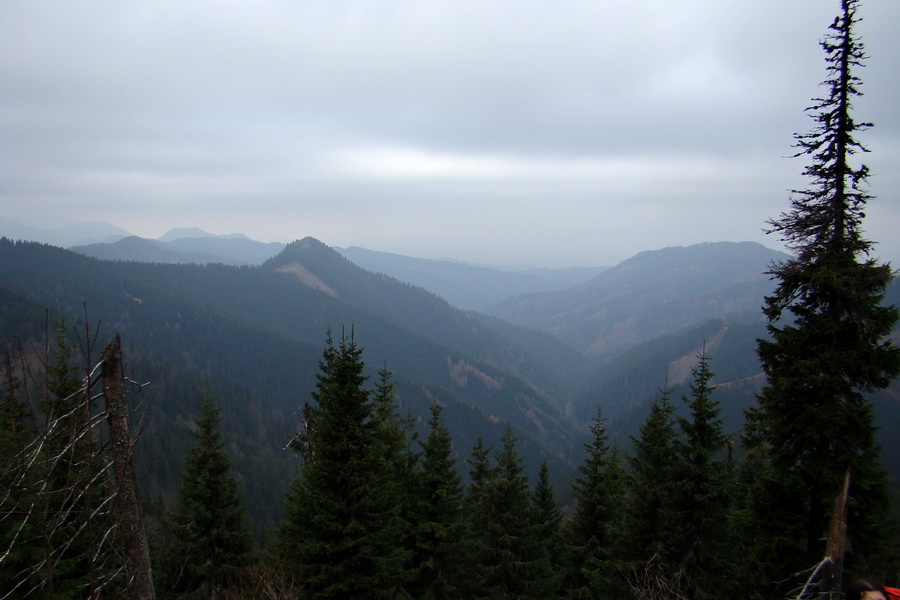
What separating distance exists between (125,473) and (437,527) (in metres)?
12.1

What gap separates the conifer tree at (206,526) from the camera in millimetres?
17688

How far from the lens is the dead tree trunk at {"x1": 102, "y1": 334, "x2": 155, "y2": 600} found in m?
7.53

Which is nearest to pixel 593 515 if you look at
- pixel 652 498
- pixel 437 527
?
pixel 652 498

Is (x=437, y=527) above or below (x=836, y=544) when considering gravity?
below

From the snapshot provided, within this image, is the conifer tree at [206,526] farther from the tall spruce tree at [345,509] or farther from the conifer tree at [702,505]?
the conifer tree at [702,505]

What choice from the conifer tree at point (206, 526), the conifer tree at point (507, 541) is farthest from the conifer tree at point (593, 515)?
the conifer tree at point (206, 526)

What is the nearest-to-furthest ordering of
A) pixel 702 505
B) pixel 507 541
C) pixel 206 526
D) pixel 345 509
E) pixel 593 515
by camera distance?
pixel 345 509 < pixel 702 505 < pixel 507 541 < pixel 206 526 < pixel 593 515

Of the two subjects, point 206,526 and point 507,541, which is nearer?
point 507,541

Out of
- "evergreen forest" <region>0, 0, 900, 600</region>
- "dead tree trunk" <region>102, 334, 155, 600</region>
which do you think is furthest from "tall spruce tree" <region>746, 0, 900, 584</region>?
"dead tree trunk" <region>102, 334, 155, 600</region>

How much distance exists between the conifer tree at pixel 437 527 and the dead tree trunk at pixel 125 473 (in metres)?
10.8

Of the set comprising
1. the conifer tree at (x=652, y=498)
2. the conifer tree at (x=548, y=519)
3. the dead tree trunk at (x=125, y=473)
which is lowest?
the conifer tree at (x=548, y=519)

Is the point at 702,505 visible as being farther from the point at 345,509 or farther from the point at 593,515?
the point at 345,509

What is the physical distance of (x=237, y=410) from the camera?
134 m

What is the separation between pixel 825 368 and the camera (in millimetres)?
10250
